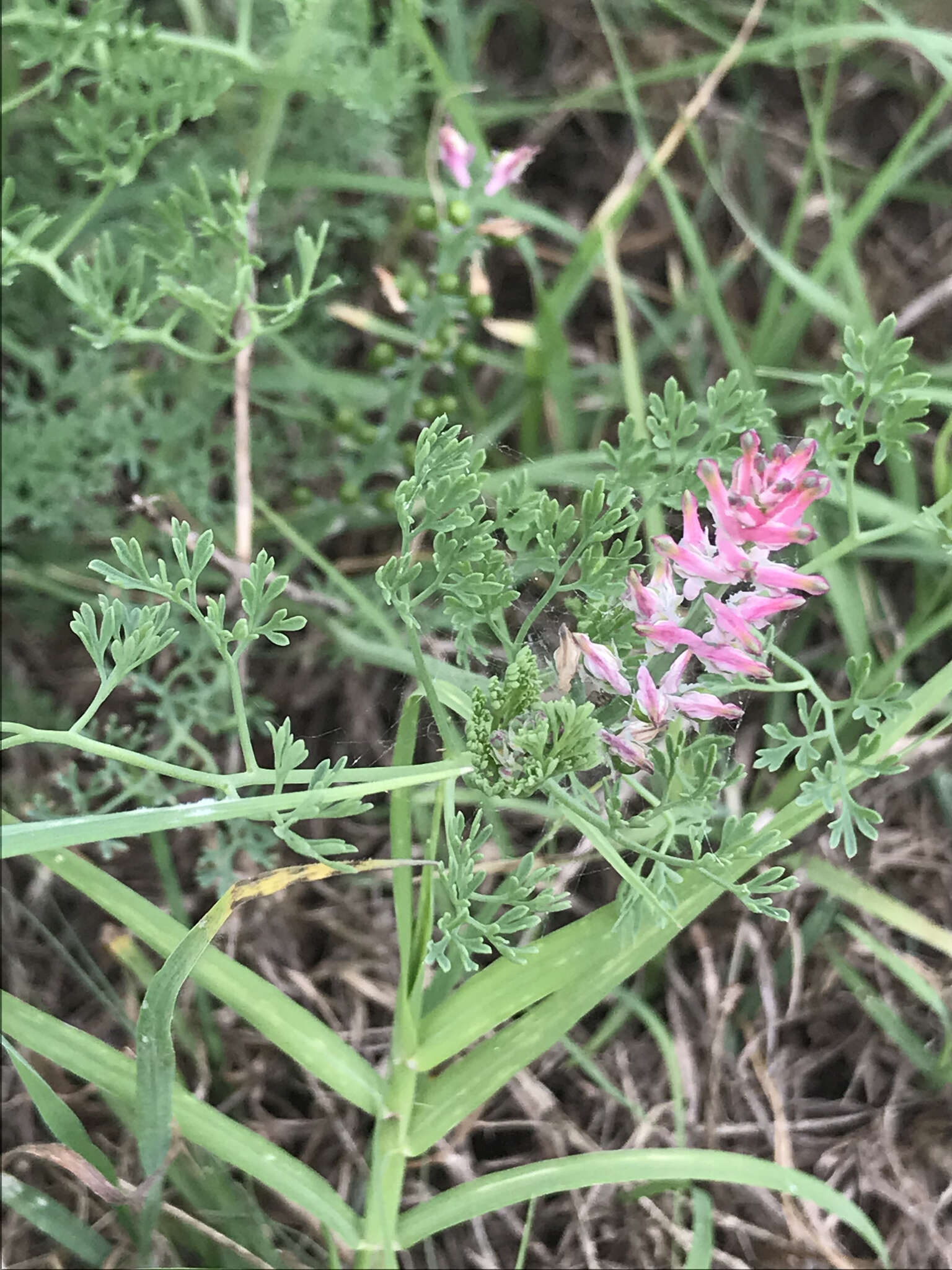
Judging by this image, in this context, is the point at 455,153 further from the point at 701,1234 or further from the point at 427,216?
the point at 701,1234

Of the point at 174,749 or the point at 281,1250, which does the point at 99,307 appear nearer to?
the point at 174,749

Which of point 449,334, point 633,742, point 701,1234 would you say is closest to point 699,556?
point 633,742

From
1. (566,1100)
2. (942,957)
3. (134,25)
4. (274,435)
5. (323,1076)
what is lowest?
(566,1100)

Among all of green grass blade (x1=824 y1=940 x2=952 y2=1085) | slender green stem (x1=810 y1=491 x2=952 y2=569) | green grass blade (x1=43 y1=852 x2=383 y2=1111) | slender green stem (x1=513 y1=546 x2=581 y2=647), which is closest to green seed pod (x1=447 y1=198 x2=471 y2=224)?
slender green stem (x1=513 y1=546 x2=581 y2=647)

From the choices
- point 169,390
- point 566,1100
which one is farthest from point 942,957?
point 169,390

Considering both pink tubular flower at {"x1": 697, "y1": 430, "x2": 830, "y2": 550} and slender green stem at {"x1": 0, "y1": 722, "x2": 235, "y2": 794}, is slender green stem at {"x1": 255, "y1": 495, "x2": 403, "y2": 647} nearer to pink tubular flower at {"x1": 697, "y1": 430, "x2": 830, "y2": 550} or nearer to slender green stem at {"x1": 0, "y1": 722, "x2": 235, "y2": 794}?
slender green stem at {"x1": 0, "y1": 722, "x2": 235, "y2": 794}

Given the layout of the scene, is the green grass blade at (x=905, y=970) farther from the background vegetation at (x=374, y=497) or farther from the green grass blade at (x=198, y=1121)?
the green grass blade at (x=198, y=1121)

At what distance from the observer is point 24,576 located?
1.92m

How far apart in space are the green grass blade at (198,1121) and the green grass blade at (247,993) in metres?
0.11

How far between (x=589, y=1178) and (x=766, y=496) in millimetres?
843

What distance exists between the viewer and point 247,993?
134cm

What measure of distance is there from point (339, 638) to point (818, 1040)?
3.58 feet

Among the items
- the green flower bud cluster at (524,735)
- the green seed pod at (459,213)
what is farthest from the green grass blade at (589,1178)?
the green seed pod at (459,213)

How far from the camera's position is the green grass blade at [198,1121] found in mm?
1319
